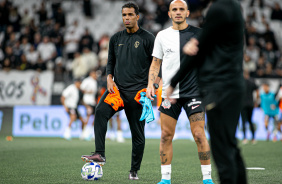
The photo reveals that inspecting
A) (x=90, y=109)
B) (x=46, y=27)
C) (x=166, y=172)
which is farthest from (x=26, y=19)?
(x=166, y=172)

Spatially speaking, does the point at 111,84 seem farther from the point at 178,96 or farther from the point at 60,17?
the point at 60,17

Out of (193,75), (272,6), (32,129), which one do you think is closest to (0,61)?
(32,129)

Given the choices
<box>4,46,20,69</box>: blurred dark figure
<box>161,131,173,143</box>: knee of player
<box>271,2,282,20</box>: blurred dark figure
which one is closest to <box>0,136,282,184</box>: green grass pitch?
<box>161,131,173,143</box>: knee of player

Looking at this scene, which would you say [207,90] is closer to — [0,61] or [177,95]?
[177,95]

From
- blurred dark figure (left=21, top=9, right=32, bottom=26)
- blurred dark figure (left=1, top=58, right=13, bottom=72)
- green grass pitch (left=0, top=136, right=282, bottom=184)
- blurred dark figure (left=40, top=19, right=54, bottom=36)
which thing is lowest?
green grass pitch (left=0, top=136, right=282, bottom=184)

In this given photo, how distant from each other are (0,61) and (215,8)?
1824 centimetres

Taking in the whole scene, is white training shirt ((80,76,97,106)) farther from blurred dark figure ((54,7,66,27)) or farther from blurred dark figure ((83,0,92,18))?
blurred dark figure ((83,0,92,18))

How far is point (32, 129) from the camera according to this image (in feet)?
62.6

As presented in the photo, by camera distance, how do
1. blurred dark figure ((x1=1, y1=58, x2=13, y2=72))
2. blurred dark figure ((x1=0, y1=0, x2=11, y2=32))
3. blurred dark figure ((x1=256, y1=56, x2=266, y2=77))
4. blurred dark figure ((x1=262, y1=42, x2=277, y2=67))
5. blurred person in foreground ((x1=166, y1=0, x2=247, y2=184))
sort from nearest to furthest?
blurred person in foreground ((x1=166, y1=0, x2=247, y2=184)) → blurred dark figure ((x1=256, y1=56, x2=266, y2=77)) → blurred dark figure ((x1=1, y1=58, x2=13, y2=72)) → blurred dark figure ((x1=262, y1=42, x2=277, y2=67)) → blurred dark figure ((x1=0, y1=0, x2=11, y2=32))

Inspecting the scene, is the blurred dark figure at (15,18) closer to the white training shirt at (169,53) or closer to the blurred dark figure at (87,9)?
the blurred dark figure at (87,9)

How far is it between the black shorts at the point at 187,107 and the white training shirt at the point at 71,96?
40.4ft

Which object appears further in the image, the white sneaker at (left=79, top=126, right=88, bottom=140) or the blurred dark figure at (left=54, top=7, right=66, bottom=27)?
the blurred dark figure at (left=54, top=7, right=66, bottom=27)

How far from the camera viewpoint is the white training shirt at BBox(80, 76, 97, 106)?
18.8 metres

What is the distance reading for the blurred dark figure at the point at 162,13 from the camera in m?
22.6
